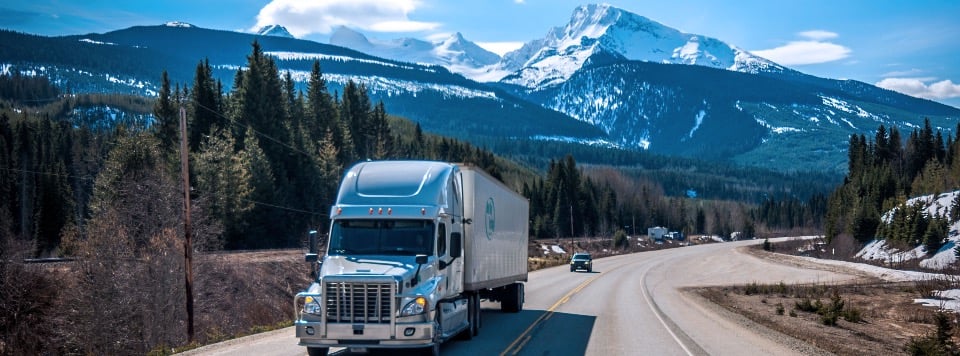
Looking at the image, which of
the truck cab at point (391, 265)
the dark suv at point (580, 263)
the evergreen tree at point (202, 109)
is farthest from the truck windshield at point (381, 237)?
the evergreen tree at point (202, 109)

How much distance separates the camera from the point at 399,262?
56.5ft

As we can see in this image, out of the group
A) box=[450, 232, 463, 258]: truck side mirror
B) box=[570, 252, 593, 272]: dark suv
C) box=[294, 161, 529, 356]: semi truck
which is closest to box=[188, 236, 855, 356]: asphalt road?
box=[294, 161, 529, 356]: semi truck

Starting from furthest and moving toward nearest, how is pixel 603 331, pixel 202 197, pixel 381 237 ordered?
pixel 202 197 → pixel 603 331 → pixel 381 237

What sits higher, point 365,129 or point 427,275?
point 365,129

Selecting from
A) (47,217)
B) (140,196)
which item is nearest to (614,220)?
(47,217)

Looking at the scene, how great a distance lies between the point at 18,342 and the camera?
92.9 feet

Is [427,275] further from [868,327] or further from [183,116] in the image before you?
[868,327]

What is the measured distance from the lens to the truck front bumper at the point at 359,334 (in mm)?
16078

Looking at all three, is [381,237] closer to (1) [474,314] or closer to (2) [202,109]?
(1) [474,314]

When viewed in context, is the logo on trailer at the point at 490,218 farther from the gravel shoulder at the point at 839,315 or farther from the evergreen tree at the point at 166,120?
the evergreen tree at the point at 166,120

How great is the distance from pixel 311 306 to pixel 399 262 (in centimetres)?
196

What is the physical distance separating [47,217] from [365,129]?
1429 inches

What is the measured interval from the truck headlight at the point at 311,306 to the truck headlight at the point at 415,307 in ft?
5.17

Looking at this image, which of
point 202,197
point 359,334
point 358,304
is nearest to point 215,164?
point 202,197
